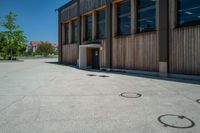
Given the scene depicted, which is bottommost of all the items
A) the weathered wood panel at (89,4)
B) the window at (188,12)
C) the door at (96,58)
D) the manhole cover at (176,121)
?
the manhole cover at (176,121)

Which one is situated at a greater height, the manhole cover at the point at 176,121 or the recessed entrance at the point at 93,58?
the recessed entrance at the point at 93,58

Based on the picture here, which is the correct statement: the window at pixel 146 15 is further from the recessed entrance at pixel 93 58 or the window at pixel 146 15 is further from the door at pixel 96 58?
the recessed entrance at pixel 93 58

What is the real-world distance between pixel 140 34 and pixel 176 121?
36.4 feet

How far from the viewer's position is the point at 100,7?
1958 centimetres

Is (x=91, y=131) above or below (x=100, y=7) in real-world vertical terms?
below

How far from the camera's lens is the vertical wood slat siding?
448 inches

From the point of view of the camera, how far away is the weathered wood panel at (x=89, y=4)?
62.8 feet

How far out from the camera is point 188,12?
478 inches

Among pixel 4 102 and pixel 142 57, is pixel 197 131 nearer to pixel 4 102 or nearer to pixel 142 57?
pixel 4 102

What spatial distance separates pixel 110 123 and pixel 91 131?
2.06 feet

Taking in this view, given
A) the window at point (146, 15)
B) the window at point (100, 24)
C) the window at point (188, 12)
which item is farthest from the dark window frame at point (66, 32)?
the window at point (188, 12)

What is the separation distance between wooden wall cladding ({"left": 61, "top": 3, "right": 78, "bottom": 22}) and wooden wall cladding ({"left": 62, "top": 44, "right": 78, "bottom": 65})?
389 centimetres

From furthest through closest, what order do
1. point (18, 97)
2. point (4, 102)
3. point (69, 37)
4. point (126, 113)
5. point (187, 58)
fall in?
1. point (69, 37)
2. point (187, 58)
3. point (18, 97)
4. point (4, 102)
5. point (126, 113)

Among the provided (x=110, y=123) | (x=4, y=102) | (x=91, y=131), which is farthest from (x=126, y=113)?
(x=4, y=102)
